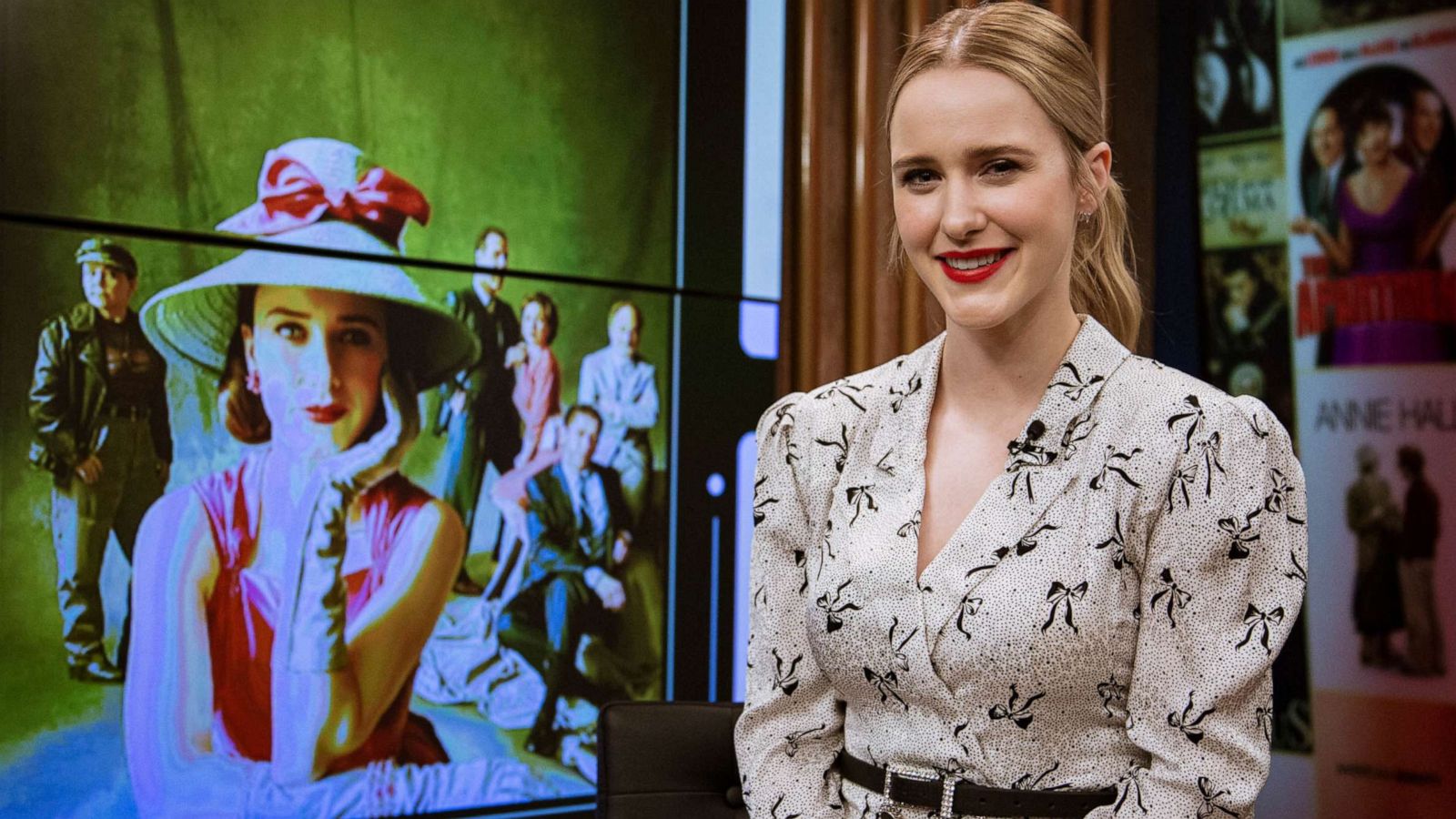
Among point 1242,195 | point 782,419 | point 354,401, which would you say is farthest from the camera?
point 1242,195

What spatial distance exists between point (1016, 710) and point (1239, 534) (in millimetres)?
252

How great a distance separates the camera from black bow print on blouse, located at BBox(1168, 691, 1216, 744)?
127cm

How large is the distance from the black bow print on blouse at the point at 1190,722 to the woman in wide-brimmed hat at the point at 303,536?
151cm

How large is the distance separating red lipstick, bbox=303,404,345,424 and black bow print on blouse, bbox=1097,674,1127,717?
57.5 inches

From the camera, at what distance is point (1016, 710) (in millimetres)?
1343

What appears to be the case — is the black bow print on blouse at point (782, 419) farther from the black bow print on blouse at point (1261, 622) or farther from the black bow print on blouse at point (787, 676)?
the black bow print on blouse at point (1261, 622)

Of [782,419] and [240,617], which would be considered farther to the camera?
[240,617]

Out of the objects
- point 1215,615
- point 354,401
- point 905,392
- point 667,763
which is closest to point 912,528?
point 905,392

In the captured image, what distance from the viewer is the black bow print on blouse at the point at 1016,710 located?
134 centimetres

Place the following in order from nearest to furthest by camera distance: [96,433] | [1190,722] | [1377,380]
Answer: [1190,722]
[96,433]
[1377,380]

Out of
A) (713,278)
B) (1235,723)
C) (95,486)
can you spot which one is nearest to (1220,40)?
(713,278)

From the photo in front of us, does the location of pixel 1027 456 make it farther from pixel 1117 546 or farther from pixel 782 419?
pixel 782 419

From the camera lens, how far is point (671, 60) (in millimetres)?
2832

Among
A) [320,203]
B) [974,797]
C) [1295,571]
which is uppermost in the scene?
[320,203]
